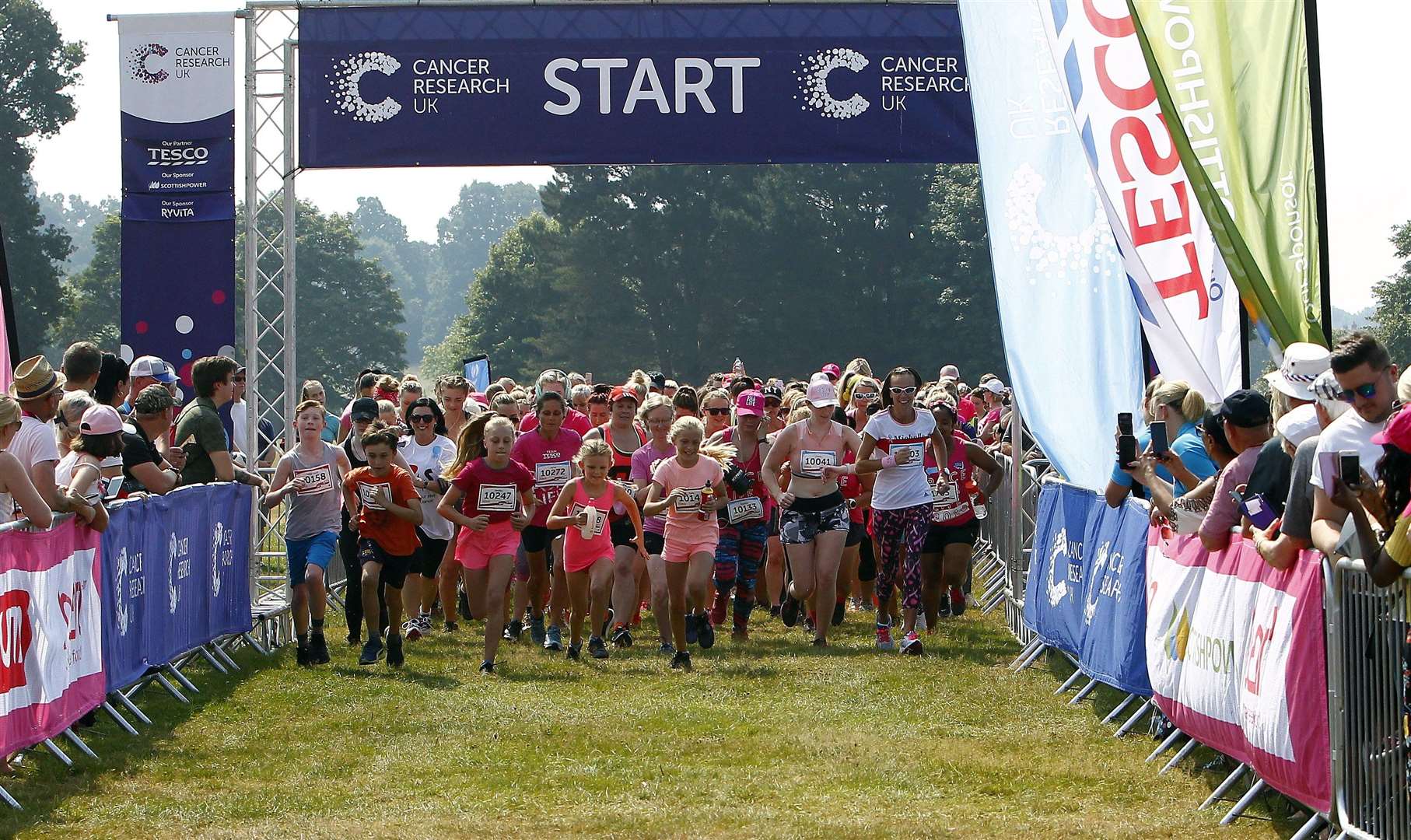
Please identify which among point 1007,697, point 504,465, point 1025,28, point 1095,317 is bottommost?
point 1007,697

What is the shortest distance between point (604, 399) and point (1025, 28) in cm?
Answer: 505

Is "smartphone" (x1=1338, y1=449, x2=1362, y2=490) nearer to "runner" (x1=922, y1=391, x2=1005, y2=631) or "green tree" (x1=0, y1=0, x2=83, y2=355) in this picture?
"runner" (x1=922, y1=391, x2=1005, y2=631)

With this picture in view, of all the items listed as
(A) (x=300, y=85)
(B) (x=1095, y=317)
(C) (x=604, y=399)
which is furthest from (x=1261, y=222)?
(A) (x=300, y=85)

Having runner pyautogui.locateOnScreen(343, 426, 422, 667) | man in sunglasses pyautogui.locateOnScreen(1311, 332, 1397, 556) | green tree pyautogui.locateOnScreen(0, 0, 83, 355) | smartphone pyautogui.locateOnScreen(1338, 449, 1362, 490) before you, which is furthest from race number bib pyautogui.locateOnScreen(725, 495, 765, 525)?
green tree pyautogui.locateOnScreen(0, 0, 83, 355)

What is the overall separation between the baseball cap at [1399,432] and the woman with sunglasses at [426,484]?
8.71 meters

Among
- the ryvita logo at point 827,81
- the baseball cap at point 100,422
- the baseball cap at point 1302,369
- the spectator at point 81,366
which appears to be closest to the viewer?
the baseball cap at point 1302,369

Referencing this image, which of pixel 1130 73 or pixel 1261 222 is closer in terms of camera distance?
pixel 1261 222

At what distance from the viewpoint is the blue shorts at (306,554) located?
12391mm

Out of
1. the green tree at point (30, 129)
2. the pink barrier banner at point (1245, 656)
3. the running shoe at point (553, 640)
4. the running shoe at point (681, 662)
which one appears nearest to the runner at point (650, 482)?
the running shoe at point (553, 640)

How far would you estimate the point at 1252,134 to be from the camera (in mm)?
8234

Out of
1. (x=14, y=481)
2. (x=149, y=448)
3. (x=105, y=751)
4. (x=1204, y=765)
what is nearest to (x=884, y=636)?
(x=1204, y=765)

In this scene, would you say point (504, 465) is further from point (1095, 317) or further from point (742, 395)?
point (1095, 317)

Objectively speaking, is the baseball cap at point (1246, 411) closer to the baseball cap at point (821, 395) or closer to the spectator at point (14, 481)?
the spectator at point (14, 481)

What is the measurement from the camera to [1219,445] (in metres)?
7.78
